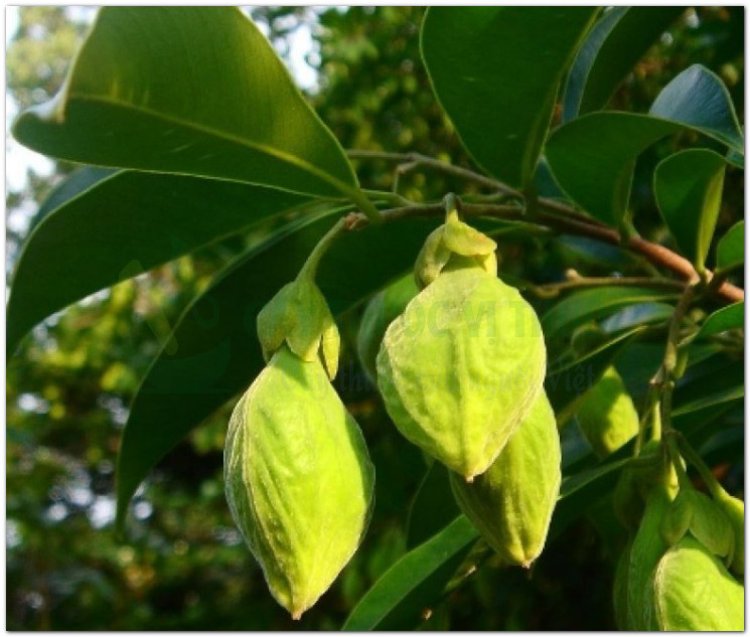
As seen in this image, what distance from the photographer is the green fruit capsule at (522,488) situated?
2.75 ft

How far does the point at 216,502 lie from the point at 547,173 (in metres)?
3.52

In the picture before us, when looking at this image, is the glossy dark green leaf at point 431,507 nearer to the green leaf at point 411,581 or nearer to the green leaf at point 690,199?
the green leaf at point 411,581

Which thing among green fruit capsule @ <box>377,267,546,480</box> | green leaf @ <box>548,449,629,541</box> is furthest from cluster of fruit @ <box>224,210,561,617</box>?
green leaf @ <box>548,449,629,541</box>

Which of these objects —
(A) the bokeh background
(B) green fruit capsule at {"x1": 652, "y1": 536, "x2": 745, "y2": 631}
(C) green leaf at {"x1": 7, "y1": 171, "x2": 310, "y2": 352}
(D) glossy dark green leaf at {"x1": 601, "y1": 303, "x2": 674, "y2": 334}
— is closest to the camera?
(B) green fruit capsule at {"x1": 652, "y1": 536, "x2": 745, "y2": 631}

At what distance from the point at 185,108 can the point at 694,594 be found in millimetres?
546

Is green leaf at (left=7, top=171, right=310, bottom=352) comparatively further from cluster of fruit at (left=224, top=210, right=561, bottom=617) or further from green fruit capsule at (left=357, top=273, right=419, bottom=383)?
cluster of fruit at (left=224, top=210, right=561, bottom=617)

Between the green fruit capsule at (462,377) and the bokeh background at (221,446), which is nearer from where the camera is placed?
the green fruit capsule at (462,377)

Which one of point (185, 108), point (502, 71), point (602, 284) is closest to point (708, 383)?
point (602, 284)

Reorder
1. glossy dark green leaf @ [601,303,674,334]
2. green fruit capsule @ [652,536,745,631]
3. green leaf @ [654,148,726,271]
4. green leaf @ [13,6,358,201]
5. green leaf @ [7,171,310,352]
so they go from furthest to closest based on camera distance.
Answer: glossy dark green leaf @ [601,303,674,334] → green leaf @ [654,148,726,271] → green leaf @ [7,171,310,352] → green fruit capsule @ [652,536,745,631] → green leaf @ [13,6,358,201]

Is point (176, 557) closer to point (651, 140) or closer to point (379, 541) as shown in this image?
point (379, 541)

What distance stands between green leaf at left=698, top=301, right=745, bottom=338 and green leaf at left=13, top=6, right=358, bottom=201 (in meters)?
0.36

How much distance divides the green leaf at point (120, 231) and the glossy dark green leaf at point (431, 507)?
33 cm

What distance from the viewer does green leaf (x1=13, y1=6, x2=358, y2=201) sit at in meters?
0.77

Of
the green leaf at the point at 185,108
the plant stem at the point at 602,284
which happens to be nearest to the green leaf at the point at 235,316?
the plant stem at the point at 602,284
